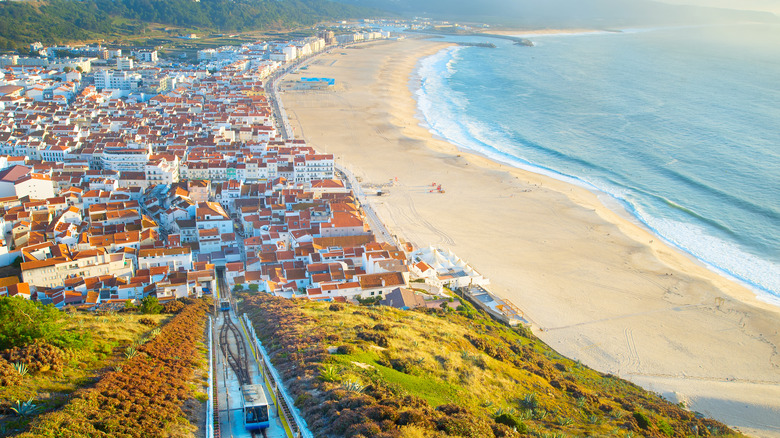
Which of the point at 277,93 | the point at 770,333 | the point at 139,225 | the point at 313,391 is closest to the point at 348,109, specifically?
the point at 277,93

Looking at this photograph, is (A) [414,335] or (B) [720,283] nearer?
(A) [414,335]

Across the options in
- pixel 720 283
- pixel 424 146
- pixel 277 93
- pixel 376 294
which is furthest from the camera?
pixel 277 93

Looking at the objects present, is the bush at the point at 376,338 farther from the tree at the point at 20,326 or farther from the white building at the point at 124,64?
the white building at the point at 124,64

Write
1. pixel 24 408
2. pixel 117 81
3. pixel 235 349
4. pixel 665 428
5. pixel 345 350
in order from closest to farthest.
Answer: pixel 24 408, pixel 345 350, pixel 665 428, pixel 235 349, pixel 117 81

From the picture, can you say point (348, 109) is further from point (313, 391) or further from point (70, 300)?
point (313, 391)

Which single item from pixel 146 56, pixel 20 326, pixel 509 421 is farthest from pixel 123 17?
pixel 509 421

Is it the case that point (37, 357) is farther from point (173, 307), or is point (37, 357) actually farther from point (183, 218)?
point (183, 218)
